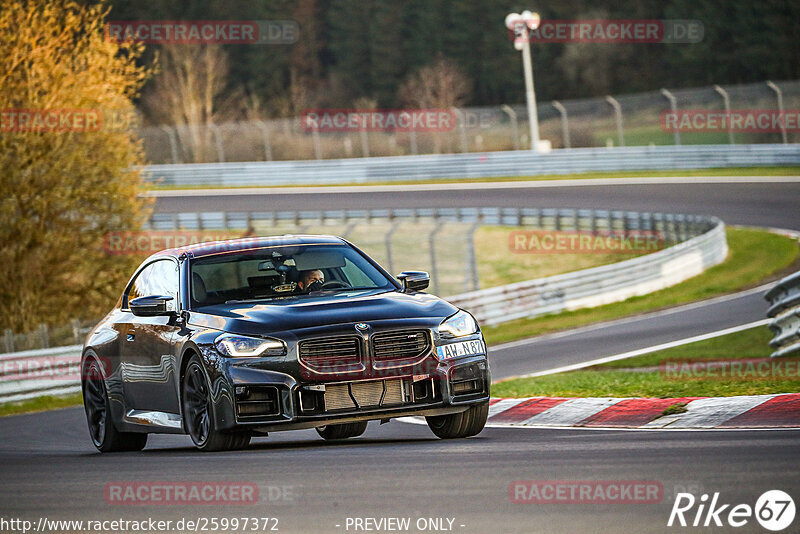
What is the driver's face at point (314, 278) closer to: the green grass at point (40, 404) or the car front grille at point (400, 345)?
the car front grille at point (400, 345)

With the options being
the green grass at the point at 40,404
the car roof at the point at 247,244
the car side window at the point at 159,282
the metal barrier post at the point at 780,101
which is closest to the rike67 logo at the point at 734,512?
the car roof at the point at 247,244

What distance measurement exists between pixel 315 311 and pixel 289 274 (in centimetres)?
99

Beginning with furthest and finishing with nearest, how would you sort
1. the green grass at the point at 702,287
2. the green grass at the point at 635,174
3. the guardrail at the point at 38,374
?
the green grass at the point at 635,174 < the green grass at the point at 702,287 < the guardrail at the point at 38,374

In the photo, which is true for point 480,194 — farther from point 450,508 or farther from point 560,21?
point 560,21

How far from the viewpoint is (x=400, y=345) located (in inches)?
352

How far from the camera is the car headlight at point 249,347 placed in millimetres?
8812

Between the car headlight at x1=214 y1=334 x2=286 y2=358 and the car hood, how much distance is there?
0.06 metres

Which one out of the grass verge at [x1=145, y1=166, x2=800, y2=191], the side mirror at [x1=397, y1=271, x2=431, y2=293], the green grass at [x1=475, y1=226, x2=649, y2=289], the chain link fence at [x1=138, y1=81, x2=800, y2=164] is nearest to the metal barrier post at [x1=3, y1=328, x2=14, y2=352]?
the side mirror at [x1=397, y1=271, x2=431, y2=293]

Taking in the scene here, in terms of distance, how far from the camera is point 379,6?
108 metres

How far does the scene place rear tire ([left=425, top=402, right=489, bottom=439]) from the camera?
373 inches

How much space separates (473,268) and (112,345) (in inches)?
713

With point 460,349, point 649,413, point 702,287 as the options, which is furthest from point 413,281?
point 702,287

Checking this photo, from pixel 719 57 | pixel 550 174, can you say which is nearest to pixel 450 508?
pixel 550 174

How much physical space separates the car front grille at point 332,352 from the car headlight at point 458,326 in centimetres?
67
